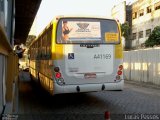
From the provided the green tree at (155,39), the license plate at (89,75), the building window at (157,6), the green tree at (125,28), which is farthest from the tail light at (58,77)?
the green tree at (125,28)

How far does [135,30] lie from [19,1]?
2008 inches

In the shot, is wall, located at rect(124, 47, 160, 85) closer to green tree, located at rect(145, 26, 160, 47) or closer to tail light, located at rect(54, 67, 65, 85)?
tail light, located at rect(54, 67, 65, 85)

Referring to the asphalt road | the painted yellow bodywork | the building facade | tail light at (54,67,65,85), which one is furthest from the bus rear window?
the building facade

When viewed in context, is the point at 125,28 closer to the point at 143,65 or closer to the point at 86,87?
the point at 143,65

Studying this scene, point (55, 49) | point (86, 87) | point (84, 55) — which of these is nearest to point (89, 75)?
point (86, 87)

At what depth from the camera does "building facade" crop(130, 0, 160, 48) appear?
6203 cm

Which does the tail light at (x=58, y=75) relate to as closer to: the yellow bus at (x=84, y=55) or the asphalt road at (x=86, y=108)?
the yellow bus at (x=84, y=55)

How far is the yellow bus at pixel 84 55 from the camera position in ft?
36.5

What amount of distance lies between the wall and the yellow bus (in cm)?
777

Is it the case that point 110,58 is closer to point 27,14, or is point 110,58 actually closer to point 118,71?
point 118,71

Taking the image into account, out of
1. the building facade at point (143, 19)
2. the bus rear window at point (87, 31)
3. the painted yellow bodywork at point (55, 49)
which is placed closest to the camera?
the painted yellow bodywork at point (55, 49)

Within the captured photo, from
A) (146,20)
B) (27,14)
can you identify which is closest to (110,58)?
(27,14)

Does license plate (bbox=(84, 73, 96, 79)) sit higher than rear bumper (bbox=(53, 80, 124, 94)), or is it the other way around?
license plate (bbox=(84, 73, 96, 79))

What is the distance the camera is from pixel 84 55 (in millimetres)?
11398
